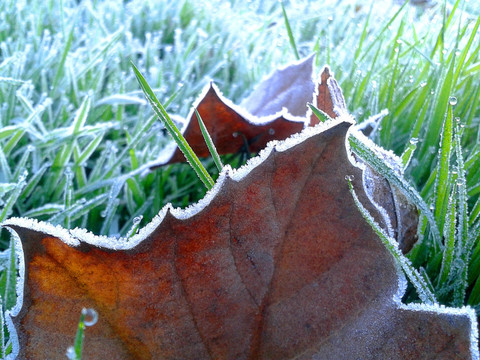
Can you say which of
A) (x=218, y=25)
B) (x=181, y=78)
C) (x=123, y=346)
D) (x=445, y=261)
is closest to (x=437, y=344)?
(x=445, y=261)

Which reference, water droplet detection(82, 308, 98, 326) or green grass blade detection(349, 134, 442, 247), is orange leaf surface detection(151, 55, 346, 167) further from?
water droplet detection(82, 308, 98, 326)

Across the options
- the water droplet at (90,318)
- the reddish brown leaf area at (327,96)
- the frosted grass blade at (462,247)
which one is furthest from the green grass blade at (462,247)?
the water droplet at (90,318)

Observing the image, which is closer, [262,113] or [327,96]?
[327,96]

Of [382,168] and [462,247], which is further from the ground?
[382,168]

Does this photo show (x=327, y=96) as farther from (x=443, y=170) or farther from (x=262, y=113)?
Answer: (x=262, y=113)

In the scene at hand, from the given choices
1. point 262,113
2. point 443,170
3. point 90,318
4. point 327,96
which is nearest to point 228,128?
point 262,113

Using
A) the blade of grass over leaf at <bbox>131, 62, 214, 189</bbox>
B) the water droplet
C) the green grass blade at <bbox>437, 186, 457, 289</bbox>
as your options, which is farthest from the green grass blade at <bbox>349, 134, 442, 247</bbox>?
the water droplet
